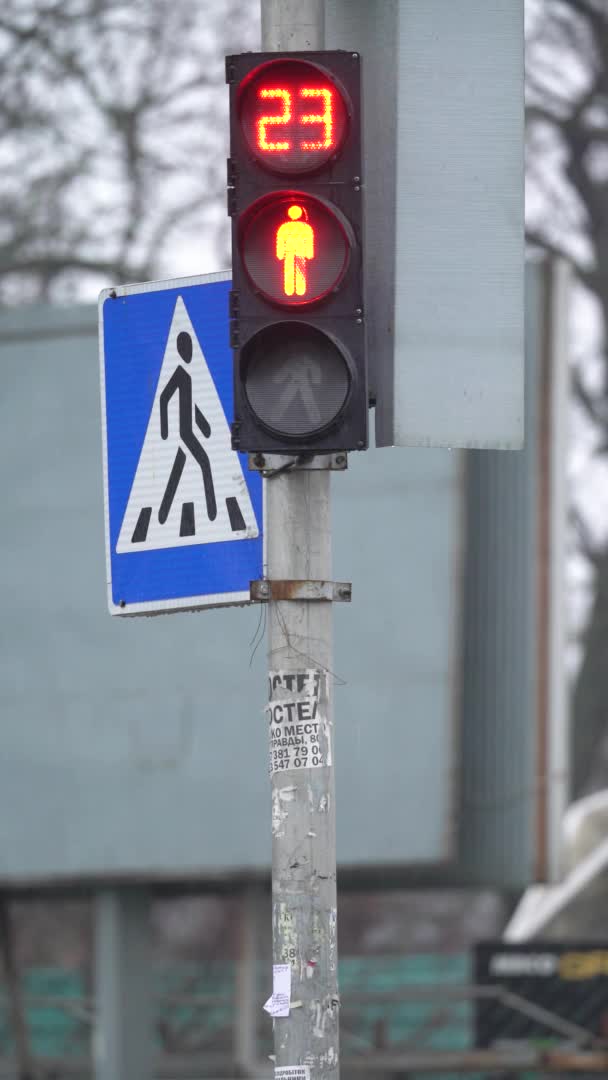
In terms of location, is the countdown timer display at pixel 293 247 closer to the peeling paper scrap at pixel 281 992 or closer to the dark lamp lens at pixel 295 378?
the dark lamp lens at pixel 295 378

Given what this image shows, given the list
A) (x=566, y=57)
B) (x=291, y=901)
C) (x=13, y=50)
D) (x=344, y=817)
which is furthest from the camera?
(x=566, y=57)

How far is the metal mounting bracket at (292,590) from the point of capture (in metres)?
4.64

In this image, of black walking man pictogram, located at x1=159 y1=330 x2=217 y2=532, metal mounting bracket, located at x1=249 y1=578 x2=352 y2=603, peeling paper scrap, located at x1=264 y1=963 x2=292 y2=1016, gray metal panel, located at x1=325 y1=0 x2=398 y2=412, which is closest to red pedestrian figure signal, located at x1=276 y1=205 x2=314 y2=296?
gray metal panel, located at x1=325 y1=0 x2=398 y2=412

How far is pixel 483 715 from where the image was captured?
535 inches

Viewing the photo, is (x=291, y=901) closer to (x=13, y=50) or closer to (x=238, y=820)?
(x=238, y=820)

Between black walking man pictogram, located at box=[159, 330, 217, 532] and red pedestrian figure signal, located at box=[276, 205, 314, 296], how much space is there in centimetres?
57

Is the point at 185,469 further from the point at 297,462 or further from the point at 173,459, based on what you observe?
the point at 297,462

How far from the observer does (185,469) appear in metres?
4.94

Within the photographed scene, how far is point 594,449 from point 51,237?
8.33 m

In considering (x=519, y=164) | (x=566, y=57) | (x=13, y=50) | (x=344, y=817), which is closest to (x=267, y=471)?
(x=519, y=164)

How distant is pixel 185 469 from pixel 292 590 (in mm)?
505

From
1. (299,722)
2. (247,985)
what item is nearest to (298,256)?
(299,722)

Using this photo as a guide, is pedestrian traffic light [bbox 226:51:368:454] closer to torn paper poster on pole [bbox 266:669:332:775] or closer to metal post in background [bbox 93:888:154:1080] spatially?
torn paper poster on pole [bbox 266:669:332:775]

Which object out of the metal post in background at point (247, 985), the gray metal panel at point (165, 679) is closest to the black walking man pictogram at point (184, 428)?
the gray metal panel at point (165, 679)
